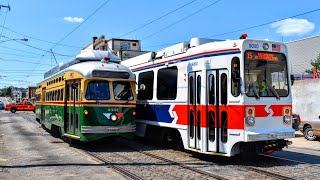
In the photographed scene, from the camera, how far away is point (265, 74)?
1027cm

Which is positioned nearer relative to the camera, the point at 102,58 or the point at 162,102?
the point at 162,102

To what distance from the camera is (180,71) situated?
12008 mm

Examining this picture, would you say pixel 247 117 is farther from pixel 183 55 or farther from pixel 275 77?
pixel 183 55

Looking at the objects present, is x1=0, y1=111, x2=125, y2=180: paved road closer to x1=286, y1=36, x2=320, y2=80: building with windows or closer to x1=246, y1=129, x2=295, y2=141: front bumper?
x1=246, y1=129, x2=295, y2=141: front bumper

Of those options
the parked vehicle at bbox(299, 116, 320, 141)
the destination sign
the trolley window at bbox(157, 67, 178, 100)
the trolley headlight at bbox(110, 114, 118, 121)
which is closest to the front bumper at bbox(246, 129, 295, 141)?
the destination sign

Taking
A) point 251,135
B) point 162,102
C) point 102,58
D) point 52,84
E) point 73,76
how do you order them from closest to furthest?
point 251,135
point 162,102
point 73,76
point 102,58
point 52,84

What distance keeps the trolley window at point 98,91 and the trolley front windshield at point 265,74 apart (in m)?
5.42

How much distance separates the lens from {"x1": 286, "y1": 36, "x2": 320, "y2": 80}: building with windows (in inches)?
1833

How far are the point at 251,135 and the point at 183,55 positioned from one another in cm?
353

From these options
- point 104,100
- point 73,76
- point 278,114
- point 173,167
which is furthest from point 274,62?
point 73,76

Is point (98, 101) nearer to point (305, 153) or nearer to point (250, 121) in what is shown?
point (250, 121)

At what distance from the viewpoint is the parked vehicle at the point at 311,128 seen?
17.2m

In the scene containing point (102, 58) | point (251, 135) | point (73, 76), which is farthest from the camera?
point (102, 58)

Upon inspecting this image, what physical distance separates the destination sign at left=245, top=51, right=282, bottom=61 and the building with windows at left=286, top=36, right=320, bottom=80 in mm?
38041
